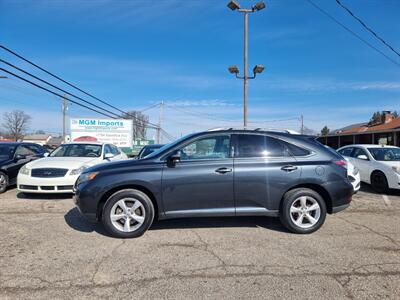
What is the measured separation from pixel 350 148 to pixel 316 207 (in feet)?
22.3

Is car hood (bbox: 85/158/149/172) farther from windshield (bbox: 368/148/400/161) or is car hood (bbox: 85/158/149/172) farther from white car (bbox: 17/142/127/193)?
windshield (bbox: 368/148/400/161)

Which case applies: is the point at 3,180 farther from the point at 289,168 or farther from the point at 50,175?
the point at 289,168

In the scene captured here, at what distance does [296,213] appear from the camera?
4684 mm

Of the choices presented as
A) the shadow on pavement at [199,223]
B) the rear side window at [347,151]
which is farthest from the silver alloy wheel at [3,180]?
the rear side window at [347,151]

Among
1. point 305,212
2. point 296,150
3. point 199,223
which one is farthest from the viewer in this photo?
point 199,223

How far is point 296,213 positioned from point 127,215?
2.69m

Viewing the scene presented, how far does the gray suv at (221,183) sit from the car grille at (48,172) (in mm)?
2777

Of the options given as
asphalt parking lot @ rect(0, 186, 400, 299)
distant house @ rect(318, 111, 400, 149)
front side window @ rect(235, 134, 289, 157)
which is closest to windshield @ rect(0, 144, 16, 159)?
asphalt parking lot @ rect(0, 186, 400, 299)

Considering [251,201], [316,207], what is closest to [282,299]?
[251,201]

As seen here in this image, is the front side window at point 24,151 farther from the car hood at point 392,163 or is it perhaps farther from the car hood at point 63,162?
the car hood at point 392,163

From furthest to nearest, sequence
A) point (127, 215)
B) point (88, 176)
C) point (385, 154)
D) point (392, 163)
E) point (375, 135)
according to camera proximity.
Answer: point (375, 135)
point (385, 154)
point (392, 163)
point (88, 176)
point (127, 215)

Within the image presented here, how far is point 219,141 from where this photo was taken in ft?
15.6

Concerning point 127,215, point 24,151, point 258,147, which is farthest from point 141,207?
point 24,151

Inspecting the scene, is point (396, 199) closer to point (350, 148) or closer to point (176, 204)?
point (350, 148)
